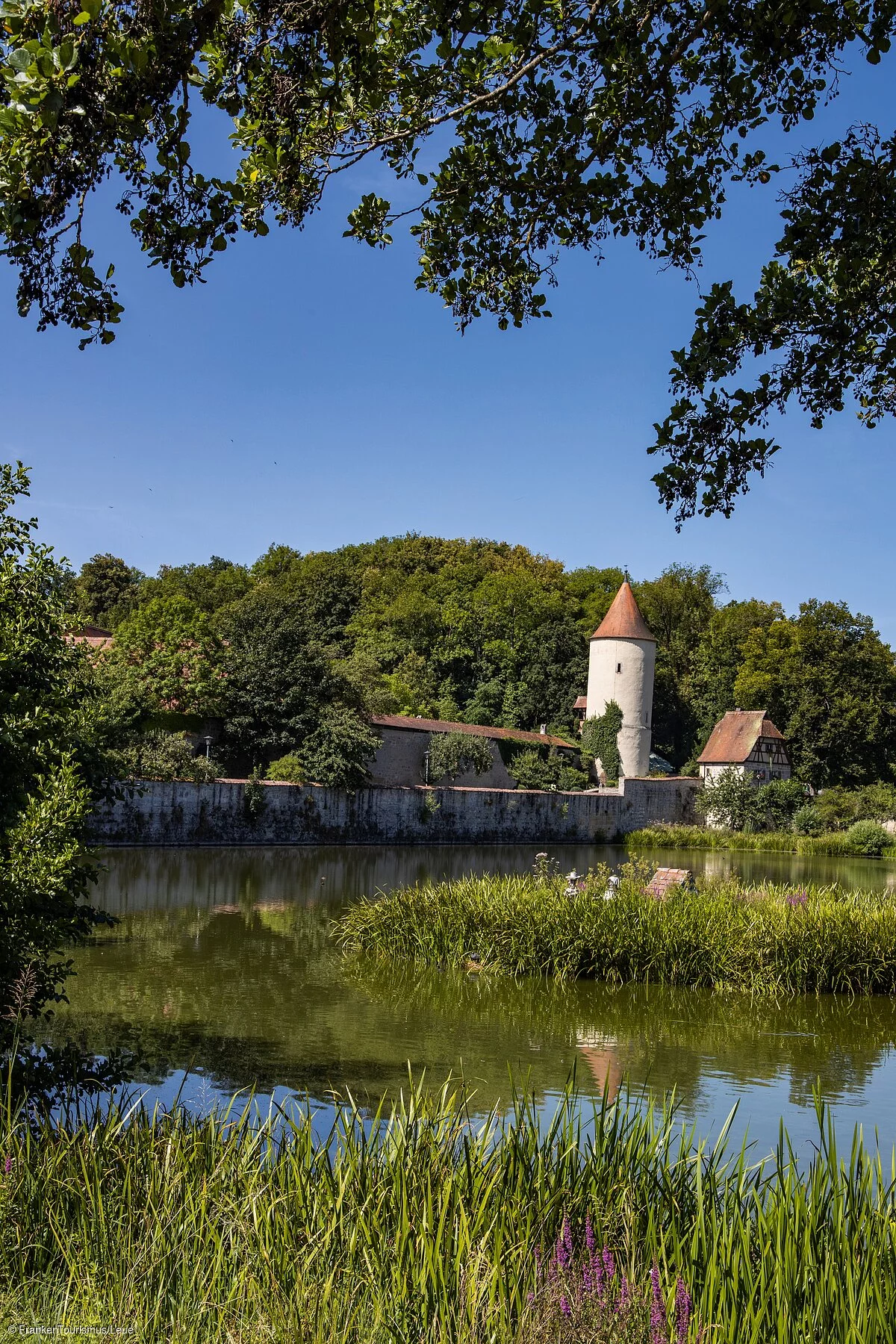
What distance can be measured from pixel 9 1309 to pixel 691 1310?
1.88 metres

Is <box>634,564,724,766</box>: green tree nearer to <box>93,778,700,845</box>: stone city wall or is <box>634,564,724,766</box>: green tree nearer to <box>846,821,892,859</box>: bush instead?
<box>93,778,700,845</box>: stone city wall

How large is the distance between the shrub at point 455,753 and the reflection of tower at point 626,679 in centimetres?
918

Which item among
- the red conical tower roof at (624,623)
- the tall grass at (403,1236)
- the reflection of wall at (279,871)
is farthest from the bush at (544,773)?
the tall grass at (403,1236)

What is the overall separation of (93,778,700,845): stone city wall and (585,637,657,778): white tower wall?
5.21 feet

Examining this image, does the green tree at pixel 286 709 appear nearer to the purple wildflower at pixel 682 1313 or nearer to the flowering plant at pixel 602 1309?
the flowering plant at pixel 602 1309

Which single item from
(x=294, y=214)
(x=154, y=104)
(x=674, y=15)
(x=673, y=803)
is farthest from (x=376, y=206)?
(x=673, y=803)

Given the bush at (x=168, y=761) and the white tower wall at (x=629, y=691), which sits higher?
the white tower wall at (x=629, y=691)

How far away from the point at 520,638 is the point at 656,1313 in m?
49.8

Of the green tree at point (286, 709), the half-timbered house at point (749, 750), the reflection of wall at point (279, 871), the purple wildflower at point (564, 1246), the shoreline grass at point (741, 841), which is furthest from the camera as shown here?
the half-timbered house at point (749, 750)

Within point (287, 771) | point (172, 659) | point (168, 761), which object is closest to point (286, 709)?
point (287, 771)

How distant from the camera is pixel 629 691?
157 ft

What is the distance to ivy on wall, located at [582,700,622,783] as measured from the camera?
46.8m

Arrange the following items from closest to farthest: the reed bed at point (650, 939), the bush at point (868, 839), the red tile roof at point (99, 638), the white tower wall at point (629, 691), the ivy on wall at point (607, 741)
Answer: the reed bed at point (650, 939) → the red tile roof at point (99, 638) → the bush at point (868, 839) → the ivy on wall at point (607, 741) → the white tower wall at point (629, 691)

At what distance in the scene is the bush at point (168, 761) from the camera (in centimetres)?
2648
